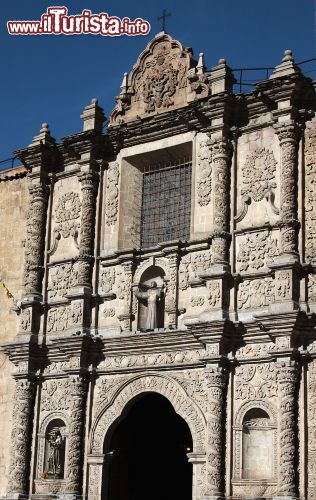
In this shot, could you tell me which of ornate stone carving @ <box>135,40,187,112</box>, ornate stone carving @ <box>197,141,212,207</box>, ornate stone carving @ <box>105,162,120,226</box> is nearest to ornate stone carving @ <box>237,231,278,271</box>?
ornate stone carving @ <box>197,141,212,207</box>

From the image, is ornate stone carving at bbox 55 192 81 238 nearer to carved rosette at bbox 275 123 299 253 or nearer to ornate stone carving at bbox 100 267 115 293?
ornate stone carving at bbox 100 267 115 293

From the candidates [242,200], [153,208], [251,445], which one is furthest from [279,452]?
[153,208]

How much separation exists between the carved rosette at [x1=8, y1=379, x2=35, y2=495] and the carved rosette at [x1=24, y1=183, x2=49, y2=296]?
2.06m

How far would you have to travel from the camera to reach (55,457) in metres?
18.8

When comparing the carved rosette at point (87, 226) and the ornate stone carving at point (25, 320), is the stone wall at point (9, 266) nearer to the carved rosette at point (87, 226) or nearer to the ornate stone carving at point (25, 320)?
the ornate stone carving at point (25, 320)

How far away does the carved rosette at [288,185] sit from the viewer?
16.8m

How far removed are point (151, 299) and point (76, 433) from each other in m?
2.96

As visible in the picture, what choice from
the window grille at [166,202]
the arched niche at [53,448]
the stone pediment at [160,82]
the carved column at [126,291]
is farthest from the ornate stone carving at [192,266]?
the arched niche at [53,448]

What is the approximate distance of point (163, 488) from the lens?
20969mm

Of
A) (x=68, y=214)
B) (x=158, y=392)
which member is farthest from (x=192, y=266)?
(x=68, y=214)

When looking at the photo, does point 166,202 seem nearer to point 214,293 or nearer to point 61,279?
point 61,279

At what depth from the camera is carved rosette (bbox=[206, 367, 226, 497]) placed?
16328 millimetres

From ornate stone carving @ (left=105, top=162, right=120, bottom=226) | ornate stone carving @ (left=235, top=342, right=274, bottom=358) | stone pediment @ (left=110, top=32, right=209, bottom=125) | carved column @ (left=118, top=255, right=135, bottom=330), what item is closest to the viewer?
ornate stone carving @ (left=235, top=342, right=274, bottom=358)

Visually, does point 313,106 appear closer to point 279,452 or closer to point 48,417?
point 279,452
